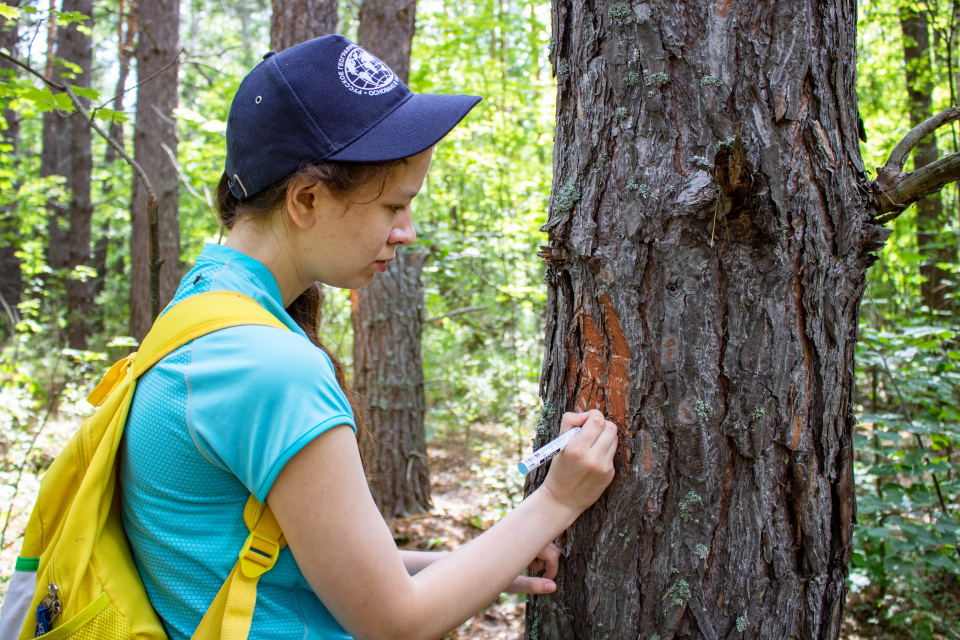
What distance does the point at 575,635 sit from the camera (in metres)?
1.50

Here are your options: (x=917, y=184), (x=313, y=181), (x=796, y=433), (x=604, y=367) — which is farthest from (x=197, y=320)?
(x=917, y=184)

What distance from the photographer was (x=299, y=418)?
34.8 inches

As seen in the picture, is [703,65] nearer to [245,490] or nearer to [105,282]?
[245,490]

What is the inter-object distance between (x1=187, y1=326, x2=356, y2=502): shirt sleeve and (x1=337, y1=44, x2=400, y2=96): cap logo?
525 millimetres

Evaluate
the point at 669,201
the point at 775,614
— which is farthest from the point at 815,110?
the point at 775,614

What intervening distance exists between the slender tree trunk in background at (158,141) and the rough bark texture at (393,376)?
322 centimetres

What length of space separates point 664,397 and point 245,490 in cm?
91

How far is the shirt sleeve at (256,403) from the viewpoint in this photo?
2.90 feet

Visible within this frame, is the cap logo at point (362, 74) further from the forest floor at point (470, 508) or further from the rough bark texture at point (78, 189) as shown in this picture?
the rough bark texture at point (78, 189)

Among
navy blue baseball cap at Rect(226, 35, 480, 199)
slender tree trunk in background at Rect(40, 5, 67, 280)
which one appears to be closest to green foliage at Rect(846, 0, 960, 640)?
navy blue baseball cap at Rect(226, 35, 480, 199)

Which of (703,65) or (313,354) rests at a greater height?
(703,65)

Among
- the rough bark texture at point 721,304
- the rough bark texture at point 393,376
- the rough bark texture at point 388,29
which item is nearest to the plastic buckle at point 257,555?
the rough bark texture at point 721,304

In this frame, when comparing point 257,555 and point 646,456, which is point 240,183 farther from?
point 646,456

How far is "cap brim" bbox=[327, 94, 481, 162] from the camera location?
1.09 metres
